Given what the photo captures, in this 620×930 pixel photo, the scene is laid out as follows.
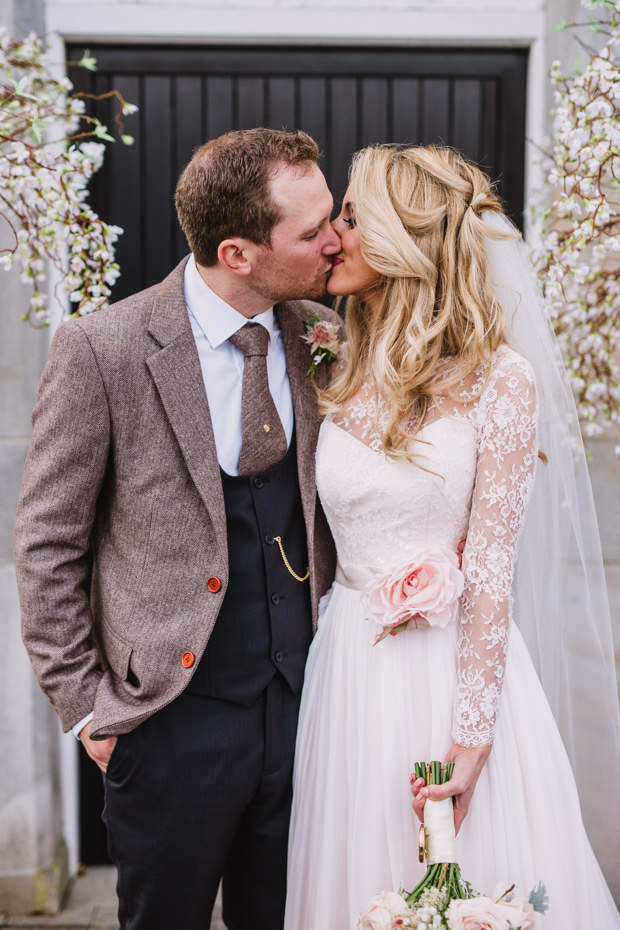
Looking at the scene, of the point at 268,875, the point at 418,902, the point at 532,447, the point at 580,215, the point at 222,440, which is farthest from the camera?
the point at 580,215

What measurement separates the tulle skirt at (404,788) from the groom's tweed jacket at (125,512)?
1.23ft

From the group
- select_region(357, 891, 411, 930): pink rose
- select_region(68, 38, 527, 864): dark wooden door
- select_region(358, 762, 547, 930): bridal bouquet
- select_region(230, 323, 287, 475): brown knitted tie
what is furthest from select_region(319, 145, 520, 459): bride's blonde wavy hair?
select_region(68, 38, 527, 864): dark wooden door

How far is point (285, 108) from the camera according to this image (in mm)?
2947

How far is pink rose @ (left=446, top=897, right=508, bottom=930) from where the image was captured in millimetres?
1374

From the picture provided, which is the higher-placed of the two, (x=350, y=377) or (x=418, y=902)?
(x=350, y=377)

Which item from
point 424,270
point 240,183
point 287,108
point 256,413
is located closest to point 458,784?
point 256,413

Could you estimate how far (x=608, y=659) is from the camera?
202cm

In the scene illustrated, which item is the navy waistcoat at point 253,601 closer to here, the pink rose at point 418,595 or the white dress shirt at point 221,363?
the white dress shirt at point 221,363

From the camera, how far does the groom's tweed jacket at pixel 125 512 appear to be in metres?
1.81

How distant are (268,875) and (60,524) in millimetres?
1056

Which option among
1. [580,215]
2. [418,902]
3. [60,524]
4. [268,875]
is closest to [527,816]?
[418,902]

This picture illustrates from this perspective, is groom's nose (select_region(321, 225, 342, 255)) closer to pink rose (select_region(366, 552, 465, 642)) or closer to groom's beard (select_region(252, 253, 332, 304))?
groom's beard (select_region(252, 253, 332, 304))

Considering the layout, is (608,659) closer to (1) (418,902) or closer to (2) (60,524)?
(1) (418,902)

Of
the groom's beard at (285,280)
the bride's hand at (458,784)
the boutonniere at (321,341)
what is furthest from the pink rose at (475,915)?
the groom's beard at (285,280)
